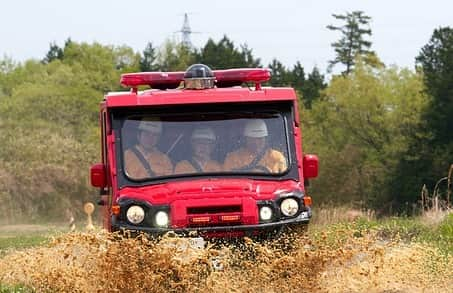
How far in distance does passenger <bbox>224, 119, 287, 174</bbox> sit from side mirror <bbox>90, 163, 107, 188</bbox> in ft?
4.30

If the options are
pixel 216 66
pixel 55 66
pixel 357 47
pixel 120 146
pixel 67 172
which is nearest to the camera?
pixel 120 146

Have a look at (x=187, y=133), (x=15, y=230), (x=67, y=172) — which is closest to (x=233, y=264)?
(x=187, y=133)

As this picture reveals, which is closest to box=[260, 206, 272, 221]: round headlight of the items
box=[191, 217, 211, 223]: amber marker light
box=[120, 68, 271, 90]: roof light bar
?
box=[191, 217, 211, 223]: amber marker light

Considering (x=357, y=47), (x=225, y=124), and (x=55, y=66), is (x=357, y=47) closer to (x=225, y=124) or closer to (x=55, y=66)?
(x=55, y=66)

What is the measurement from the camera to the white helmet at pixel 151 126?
39.3 ft

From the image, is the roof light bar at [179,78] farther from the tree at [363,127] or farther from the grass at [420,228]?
the tree at [363,127]

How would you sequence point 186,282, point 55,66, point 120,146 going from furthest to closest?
point 55,66 < point 120,146 < point 186,282

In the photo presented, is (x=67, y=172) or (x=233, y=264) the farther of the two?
(x=67, y=172)

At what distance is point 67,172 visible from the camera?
54.4 metres

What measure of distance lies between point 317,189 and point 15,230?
111 ft

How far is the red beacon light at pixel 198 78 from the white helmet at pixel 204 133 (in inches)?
19.7

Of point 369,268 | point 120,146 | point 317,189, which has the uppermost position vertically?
point 120,146

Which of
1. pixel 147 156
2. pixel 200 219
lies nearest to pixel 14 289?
pixel 147 156

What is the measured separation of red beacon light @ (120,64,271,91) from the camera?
12.3 metres
